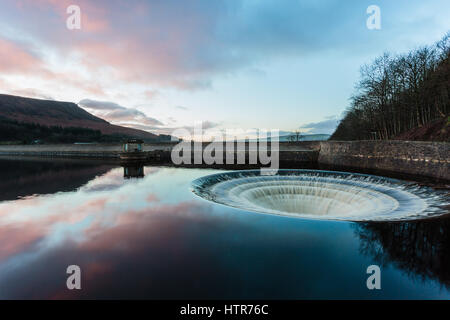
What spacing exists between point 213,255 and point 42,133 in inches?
3763

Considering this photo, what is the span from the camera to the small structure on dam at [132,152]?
30.0 metres

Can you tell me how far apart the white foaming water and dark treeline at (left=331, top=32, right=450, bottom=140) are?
16814mm

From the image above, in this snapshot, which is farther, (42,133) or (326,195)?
(42,133)

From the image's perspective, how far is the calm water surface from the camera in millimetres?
4031

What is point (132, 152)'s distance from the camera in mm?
29984

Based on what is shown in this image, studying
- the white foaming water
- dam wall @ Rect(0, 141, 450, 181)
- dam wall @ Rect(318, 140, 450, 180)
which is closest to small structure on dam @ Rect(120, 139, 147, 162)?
dam wall @ Rect(0, 141, 450, 181)

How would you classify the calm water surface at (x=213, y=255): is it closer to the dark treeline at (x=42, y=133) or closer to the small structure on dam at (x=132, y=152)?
the small structure on dam at (x=132, y=152)

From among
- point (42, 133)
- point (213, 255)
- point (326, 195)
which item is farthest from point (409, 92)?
point (42, 133)

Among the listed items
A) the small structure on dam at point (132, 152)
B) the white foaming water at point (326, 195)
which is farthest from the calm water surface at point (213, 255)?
the small structure on dam at point (132, 152)

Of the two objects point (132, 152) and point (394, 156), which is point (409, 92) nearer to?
point (394, 156)

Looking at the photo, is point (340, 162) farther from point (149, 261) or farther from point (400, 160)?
point (149, 261)

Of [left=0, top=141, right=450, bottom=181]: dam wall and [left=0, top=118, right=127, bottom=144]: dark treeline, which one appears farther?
[left=0, top=118, right=127, bottom=144]: dark treeline

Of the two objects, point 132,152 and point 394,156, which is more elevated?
point 132,152

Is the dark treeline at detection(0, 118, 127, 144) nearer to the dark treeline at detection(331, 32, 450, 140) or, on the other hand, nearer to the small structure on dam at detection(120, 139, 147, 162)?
the small structure on dam at detection(120, 139, 147, 162)
